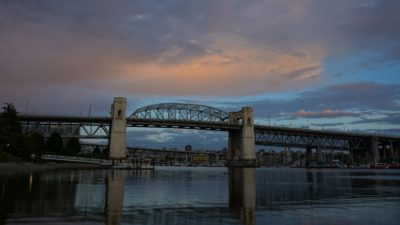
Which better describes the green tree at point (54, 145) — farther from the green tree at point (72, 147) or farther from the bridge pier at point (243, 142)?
the bridge pier at point (243, 142)

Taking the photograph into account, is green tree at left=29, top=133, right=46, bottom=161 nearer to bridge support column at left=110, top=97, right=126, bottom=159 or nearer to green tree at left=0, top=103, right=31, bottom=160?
green tree at left=0, top=103, right=31, bottom=160

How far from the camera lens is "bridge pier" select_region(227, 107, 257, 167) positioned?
169625 mm

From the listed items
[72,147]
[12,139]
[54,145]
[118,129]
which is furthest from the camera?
[72,147]

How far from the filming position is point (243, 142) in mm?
170375

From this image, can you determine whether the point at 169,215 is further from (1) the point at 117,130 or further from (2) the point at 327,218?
(1) the point at 117,130

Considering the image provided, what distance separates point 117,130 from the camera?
142125mm

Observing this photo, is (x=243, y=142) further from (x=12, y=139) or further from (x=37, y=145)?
(x=12, y=139)

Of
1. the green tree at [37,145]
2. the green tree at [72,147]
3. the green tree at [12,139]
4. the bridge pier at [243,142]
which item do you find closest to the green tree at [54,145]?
the green tree at [72,147]

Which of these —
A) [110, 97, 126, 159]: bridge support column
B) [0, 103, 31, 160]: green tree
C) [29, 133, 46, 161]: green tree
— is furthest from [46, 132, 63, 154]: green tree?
[0, 103, 31, 160]: green tree

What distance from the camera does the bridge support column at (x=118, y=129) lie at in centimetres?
13988

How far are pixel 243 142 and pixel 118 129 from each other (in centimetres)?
5158

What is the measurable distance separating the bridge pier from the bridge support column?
49570 millimetres

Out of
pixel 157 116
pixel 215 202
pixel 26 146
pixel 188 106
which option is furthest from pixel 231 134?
pixel 215 202

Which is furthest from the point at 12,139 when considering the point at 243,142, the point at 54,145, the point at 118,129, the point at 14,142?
the point at 243,142
